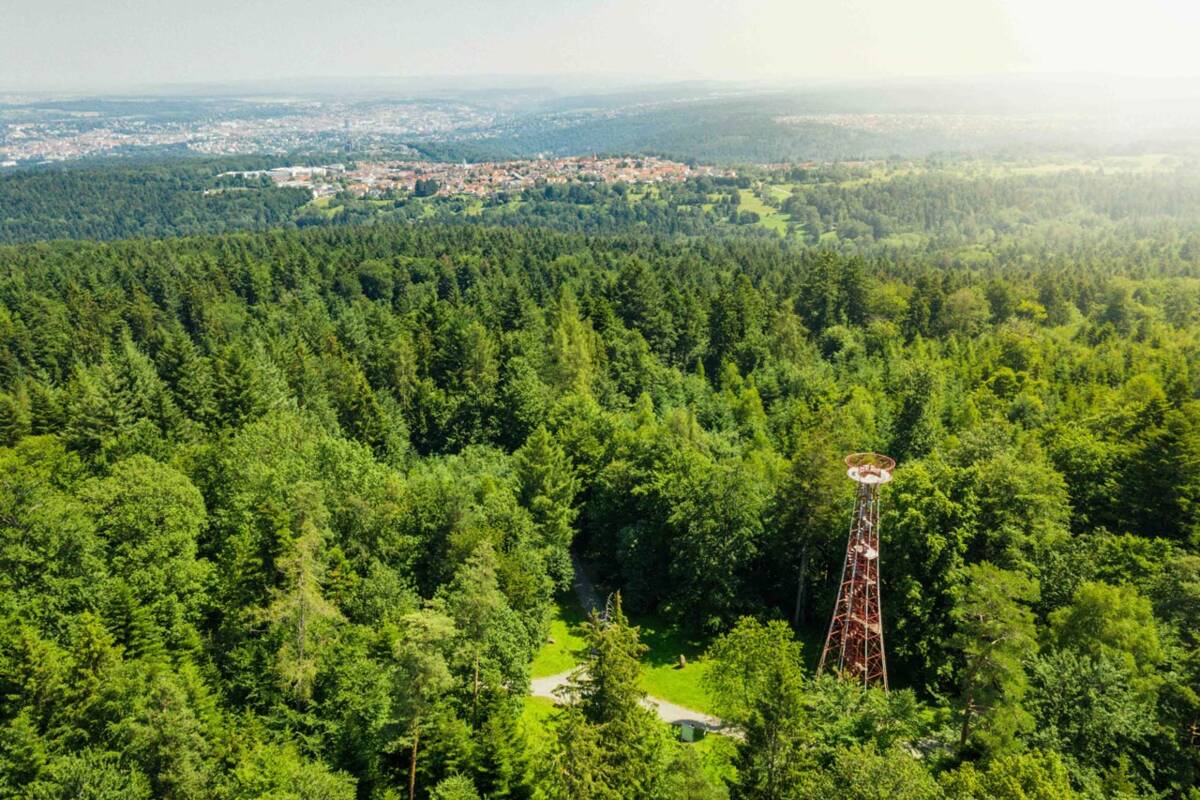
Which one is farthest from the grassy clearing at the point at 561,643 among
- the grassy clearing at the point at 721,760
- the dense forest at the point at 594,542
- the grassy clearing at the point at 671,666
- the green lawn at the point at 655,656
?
the grassy clearing at the point at 721,760

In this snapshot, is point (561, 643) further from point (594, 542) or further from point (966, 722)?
point (966, 722)

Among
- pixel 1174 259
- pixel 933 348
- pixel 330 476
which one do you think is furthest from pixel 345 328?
pixel 1174 259

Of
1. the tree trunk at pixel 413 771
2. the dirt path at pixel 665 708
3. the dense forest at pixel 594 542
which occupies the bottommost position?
the dirt path at pixel 665 708

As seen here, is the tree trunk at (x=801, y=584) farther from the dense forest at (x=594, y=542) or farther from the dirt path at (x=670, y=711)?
the dirt path at (x=670, y=711)

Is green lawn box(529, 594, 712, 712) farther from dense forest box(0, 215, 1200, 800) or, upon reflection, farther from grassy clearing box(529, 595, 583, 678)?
dense forest box(0, 215, 1200, 800)

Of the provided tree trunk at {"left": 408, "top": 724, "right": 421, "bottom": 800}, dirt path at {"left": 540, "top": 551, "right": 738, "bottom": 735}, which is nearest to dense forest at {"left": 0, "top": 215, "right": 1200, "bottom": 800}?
tree trunk at {"left": 408, "top": 724, "right": 421, "bottom": 800}

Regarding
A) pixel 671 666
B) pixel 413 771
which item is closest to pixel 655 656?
pixel 671 666

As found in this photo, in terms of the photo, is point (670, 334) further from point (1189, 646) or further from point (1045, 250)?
point (1045, 250)
